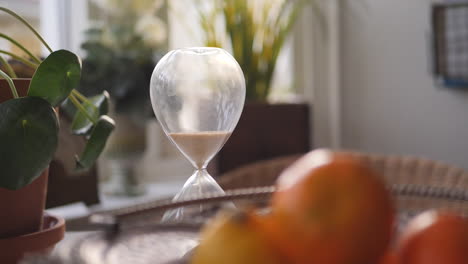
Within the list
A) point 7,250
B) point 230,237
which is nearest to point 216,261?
point 230,237

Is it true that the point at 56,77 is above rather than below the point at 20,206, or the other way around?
above

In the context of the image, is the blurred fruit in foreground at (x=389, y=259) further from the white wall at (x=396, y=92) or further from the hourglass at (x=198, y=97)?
the white wall at (x=396, y=92)

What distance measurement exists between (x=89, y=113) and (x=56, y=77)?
0.40 ft

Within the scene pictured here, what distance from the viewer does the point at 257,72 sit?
2320mm

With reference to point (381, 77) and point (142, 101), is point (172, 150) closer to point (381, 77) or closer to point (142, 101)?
point (142, 101)

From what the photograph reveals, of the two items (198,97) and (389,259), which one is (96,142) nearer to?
(198,97)

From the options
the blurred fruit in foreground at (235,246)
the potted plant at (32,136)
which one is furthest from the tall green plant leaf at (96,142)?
the blurred fruit in foreground at (235,246)

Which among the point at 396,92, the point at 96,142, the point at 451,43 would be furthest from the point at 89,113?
the point at 396,92

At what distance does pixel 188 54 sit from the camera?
2.09 ft

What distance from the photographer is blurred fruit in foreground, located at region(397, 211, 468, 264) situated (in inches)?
10.8

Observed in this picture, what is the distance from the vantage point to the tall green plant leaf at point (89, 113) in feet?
2.03

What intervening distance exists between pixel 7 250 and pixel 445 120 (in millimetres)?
2098

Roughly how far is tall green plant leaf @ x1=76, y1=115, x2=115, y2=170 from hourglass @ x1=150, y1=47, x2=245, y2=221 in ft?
0.23

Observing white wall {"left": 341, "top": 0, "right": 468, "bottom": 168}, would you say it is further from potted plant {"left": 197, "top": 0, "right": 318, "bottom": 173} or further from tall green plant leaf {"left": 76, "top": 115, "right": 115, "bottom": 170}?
tall green plant leaf {"left": 76, "top": 115, "right": 115, "bottom": 170}
